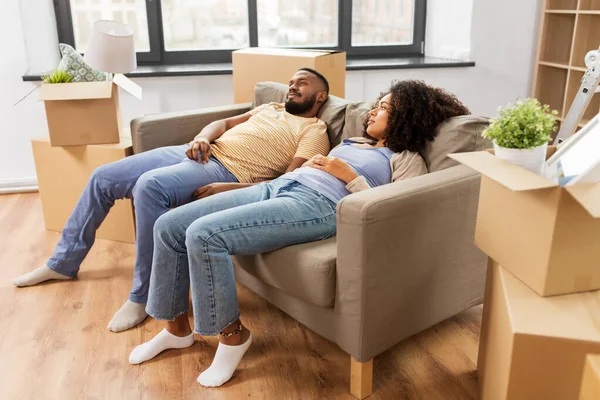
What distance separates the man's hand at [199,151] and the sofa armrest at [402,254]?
857mm

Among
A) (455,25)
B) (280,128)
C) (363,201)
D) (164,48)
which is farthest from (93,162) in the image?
(455,25)

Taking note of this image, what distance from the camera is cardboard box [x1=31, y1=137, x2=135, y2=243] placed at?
2705mm

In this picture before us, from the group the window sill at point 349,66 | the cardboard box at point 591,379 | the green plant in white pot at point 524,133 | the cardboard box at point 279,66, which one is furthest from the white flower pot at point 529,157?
the window sill at point 349,66

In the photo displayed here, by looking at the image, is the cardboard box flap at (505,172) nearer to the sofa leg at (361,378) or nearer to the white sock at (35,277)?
the sofa leg at (361,378)

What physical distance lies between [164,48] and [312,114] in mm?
1666

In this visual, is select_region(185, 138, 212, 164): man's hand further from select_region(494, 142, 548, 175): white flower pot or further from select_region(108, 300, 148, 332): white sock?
select_region(494, 142, 548, 175): white flower pot

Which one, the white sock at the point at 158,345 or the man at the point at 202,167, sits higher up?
the man at the point at 202,167

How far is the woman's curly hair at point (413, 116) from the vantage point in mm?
1923

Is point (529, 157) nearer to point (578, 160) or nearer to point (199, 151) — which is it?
point (578, 160)

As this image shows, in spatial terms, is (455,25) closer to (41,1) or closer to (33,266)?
(41,1)

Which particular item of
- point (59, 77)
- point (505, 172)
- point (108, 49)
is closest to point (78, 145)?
point (59, 77)

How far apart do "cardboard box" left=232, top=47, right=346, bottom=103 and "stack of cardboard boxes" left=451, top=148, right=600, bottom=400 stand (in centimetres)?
151

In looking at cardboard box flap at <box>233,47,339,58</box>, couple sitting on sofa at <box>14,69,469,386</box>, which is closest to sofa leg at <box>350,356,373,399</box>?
couple sitting on sofa at <box>14,69,469,386</box>

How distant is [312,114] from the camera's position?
2369mm
